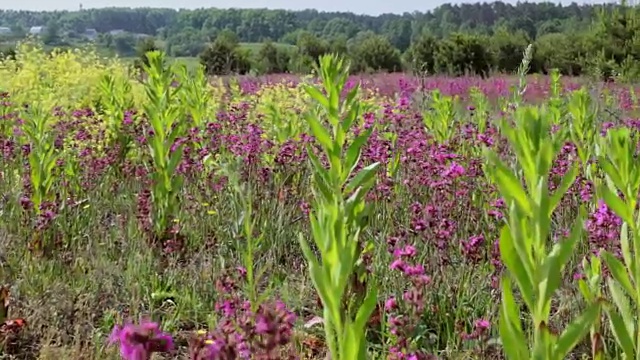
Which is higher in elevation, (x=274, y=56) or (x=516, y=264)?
(x=516, y=264)

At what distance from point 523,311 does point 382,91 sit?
1128cm

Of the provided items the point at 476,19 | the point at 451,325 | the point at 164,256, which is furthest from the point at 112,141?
the point at 476,19

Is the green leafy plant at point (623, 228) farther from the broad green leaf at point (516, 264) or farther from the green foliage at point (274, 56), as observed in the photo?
the green foliage at point (274, 56)

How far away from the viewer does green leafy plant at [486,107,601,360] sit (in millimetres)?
1633

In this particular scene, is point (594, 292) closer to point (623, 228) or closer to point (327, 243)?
point (623, 228)

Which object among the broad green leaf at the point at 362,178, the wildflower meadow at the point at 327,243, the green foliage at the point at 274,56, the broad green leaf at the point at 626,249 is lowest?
the green foliage at the point at 274,56

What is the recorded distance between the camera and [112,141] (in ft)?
21.2

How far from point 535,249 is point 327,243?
0.51 m

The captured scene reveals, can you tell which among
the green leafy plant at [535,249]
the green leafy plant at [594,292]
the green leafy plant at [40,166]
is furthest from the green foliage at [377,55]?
the green leafy plant at [535,249]

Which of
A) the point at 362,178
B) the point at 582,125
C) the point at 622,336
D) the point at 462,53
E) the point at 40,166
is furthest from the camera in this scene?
the point at 462,53

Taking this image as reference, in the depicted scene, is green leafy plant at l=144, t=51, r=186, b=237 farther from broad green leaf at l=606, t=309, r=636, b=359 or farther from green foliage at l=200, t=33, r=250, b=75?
green foliage at l=200, t=33, r=250, b=75

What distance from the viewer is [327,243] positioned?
1848mm

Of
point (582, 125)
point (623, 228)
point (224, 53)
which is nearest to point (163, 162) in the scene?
point (582, 125)

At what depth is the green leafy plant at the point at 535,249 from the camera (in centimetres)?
163
